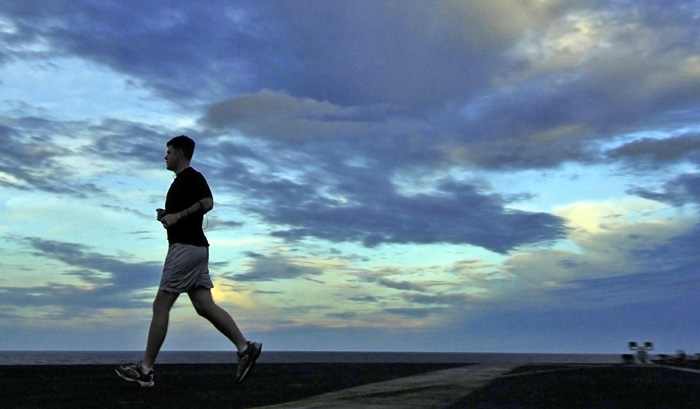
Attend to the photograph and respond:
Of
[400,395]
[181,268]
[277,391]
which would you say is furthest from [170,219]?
[400,395]

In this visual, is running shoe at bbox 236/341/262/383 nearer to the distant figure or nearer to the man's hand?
the distant figure

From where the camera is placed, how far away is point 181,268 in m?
7.12

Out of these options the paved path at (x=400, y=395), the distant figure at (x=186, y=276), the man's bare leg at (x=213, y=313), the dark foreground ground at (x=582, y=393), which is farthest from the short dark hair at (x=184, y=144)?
the dark foreground ground at (x=582, y=393)

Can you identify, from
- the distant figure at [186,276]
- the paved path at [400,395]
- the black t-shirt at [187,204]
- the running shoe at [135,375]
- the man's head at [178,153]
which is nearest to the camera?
the paved path at [400,395]

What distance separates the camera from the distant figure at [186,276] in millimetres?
7070

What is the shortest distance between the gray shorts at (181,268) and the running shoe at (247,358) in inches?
30.4

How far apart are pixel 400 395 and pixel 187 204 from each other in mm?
2689

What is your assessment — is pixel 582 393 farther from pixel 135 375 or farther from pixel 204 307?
pixel 135 375

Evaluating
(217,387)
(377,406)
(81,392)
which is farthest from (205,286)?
(377,406)

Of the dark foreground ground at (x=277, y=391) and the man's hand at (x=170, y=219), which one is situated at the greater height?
the man's hand at (x=170, y=219)

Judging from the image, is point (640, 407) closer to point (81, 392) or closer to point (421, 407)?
point (421, 407)

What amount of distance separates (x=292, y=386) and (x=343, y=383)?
0.69 metres

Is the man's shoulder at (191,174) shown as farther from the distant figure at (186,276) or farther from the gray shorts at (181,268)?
the gray shorts at (181,268)

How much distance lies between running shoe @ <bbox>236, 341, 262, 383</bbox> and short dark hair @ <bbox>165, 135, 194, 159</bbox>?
6.47ft
